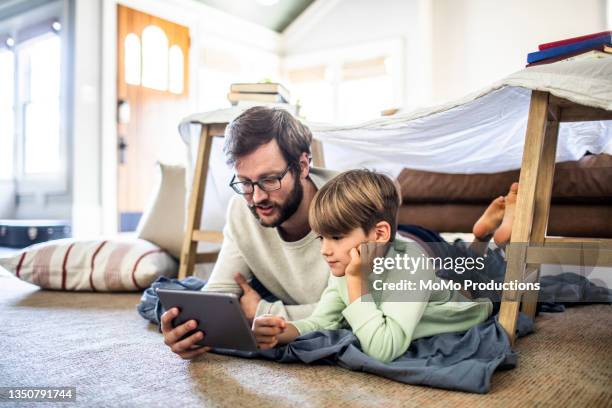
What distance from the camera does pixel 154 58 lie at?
4.10 metres

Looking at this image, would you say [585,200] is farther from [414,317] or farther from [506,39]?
[506,39]

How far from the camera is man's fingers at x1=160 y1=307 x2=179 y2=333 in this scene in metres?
0.91

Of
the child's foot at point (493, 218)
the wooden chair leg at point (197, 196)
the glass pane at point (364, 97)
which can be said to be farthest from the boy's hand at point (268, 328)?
the glass pane at point (364, 97)

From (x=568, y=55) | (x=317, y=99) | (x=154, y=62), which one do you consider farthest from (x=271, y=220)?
(x=317, y=99)

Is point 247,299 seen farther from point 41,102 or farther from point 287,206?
point 41,102

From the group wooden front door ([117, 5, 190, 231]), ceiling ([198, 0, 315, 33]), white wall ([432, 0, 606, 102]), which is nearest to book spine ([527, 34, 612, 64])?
white wall ([432, 0, 606, 102])

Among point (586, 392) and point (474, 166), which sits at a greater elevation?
point (474, 166)

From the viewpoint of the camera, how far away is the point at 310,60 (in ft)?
17.5

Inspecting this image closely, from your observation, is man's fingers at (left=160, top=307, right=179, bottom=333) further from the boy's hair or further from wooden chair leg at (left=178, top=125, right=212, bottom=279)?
wooden chair leg at (left=178, top=125, right=212, bottom=279)

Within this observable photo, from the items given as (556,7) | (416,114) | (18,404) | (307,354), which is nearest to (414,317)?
(307,354)

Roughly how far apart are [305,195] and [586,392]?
67 centimetres

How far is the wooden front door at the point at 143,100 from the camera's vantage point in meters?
3.86

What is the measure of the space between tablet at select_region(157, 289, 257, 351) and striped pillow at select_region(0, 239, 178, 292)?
0.96 m

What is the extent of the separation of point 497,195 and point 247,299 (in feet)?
3.66
